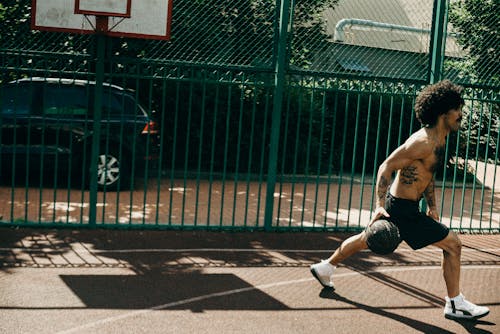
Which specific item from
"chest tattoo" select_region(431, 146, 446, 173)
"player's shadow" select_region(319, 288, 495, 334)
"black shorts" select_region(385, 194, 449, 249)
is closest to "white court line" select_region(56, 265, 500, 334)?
"player's shadow" select_region(319, 288, 495, 334)

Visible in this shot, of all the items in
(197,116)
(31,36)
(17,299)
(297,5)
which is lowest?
(17,299)

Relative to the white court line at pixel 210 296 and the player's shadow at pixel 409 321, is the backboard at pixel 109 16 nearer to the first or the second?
the white court line at pixel 210 296

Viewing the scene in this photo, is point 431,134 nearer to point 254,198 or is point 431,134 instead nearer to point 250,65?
point 250,65

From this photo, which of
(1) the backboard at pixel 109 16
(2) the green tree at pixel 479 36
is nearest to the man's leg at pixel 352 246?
(1) the backboard at pixel 109 16

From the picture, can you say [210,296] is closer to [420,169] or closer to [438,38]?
[420,169]

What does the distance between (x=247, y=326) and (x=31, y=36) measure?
198 inches

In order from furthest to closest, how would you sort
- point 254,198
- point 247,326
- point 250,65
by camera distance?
point 254,198
point 250,65
point 247,326

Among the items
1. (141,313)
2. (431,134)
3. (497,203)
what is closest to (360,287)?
(431,134)

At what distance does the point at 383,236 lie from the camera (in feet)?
19.9

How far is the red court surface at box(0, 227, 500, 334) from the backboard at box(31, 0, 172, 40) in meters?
2.37

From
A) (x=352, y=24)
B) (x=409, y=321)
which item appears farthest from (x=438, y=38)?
(x=409, y=321)

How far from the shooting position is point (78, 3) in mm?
8617

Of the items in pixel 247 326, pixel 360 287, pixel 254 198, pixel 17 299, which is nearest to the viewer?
pixel 247 326

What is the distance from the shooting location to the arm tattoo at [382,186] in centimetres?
614
